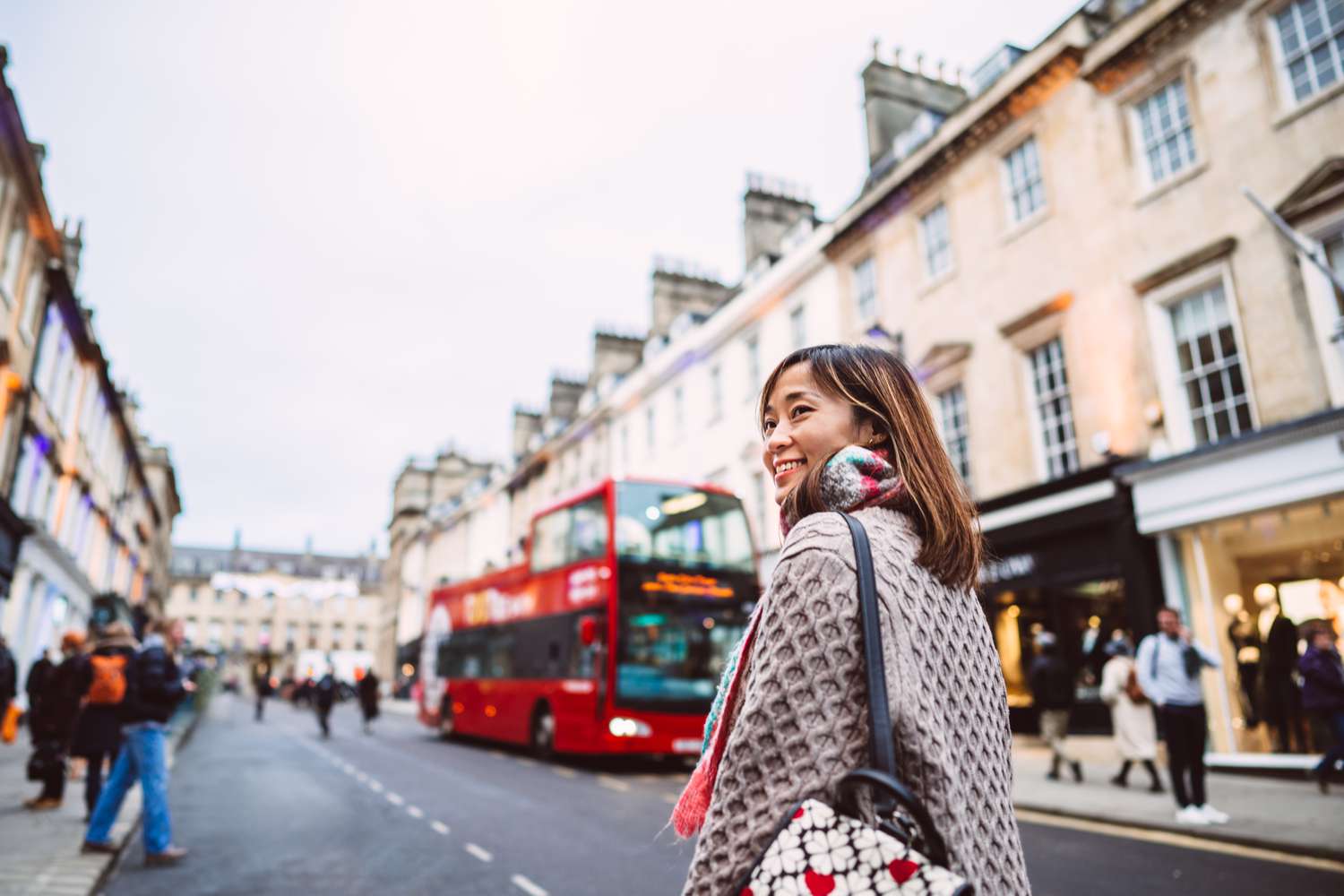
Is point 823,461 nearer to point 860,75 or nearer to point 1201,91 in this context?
point 1201,91

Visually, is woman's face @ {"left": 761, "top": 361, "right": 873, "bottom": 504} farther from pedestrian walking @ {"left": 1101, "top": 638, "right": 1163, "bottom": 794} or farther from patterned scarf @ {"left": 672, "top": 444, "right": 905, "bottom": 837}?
pedestrian walking @ {"left": 1101, "top": 638, "right": 1163, "bottom": 794}

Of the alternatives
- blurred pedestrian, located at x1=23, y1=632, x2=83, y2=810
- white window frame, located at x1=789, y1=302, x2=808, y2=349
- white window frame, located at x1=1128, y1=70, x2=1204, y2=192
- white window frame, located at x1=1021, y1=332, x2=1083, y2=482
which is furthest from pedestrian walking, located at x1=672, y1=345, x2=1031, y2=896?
white window frame, located at x1=789, y1=302, x2=808, y2=349

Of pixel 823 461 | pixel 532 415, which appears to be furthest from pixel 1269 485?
pixel 532 415

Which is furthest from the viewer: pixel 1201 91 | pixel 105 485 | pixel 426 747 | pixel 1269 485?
pixel 105 485

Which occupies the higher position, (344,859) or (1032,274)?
(1032,274)

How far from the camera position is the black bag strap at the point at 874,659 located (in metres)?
1.16

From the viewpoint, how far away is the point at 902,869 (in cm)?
108

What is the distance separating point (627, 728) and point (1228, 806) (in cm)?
722

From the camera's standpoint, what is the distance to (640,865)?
6504mm

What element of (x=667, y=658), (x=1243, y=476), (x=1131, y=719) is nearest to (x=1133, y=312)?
(x=1243, y=476)

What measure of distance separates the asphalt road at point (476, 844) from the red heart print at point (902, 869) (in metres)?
2.53

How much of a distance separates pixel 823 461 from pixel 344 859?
6759 mm

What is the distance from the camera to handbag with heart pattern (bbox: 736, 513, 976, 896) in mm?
1078

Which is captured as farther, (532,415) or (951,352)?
(532,415)
